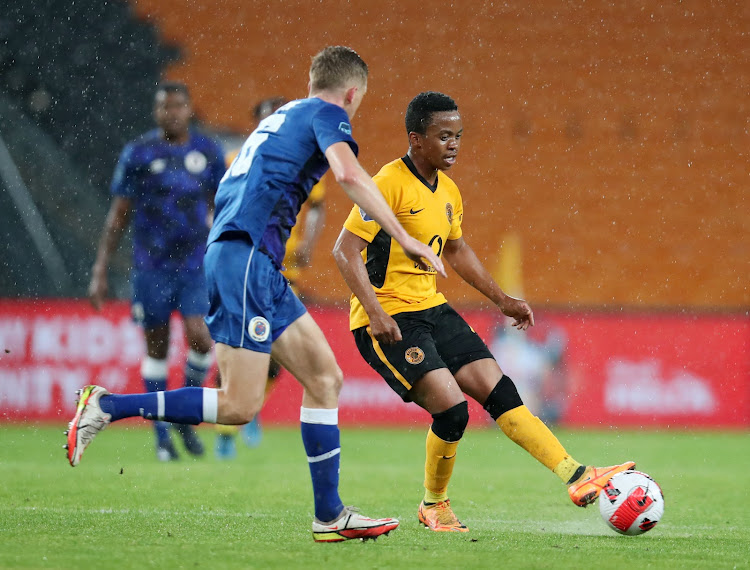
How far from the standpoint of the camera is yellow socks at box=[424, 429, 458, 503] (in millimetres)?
4887

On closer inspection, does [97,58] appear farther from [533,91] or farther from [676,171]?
[676,171]

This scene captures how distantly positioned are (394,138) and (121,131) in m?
4.44

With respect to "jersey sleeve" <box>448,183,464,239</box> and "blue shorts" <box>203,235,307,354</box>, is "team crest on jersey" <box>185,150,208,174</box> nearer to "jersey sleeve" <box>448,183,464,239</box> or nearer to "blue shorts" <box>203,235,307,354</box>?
"jersey sleeve" <box>448,183,464,239</box>

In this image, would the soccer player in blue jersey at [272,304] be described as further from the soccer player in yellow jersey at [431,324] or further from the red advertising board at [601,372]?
the red advertising board at [601,372]

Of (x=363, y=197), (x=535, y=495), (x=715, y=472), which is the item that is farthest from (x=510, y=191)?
(x=363, y=197)

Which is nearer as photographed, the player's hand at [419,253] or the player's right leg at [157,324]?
the player's hand at [419,253]

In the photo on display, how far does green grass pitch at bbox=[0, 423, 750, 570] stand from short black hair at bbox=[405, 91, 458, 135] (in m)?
1.76

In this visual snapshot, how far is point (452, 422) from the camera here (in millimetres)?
4777

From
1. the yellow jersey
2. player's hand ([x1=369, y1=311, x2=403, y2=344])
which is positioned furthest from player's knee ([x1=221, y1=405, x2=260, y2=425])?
the yellow jersey

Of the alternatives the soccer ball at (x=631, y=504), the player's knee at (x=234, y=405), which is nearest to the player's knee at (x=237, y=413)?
the player's knee at (x=234, y=405)

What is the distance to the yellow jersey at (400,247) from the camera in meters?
4.95

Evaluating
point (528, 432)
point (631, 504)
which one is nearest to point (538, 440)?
point (528, 432)

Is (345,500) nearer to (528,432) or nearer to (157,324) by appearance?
(528,432)

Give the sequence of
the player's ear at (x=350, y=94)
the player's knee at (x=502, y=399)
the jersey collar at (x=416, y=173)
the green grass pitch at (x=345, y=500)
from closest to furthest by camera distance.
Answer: the green grass pitch at (x=345, y=500) < the player's ear at (x=350, y=94) < the player's knee at (x=502, y=399) < the jersey collar at (x=416, y=173)
